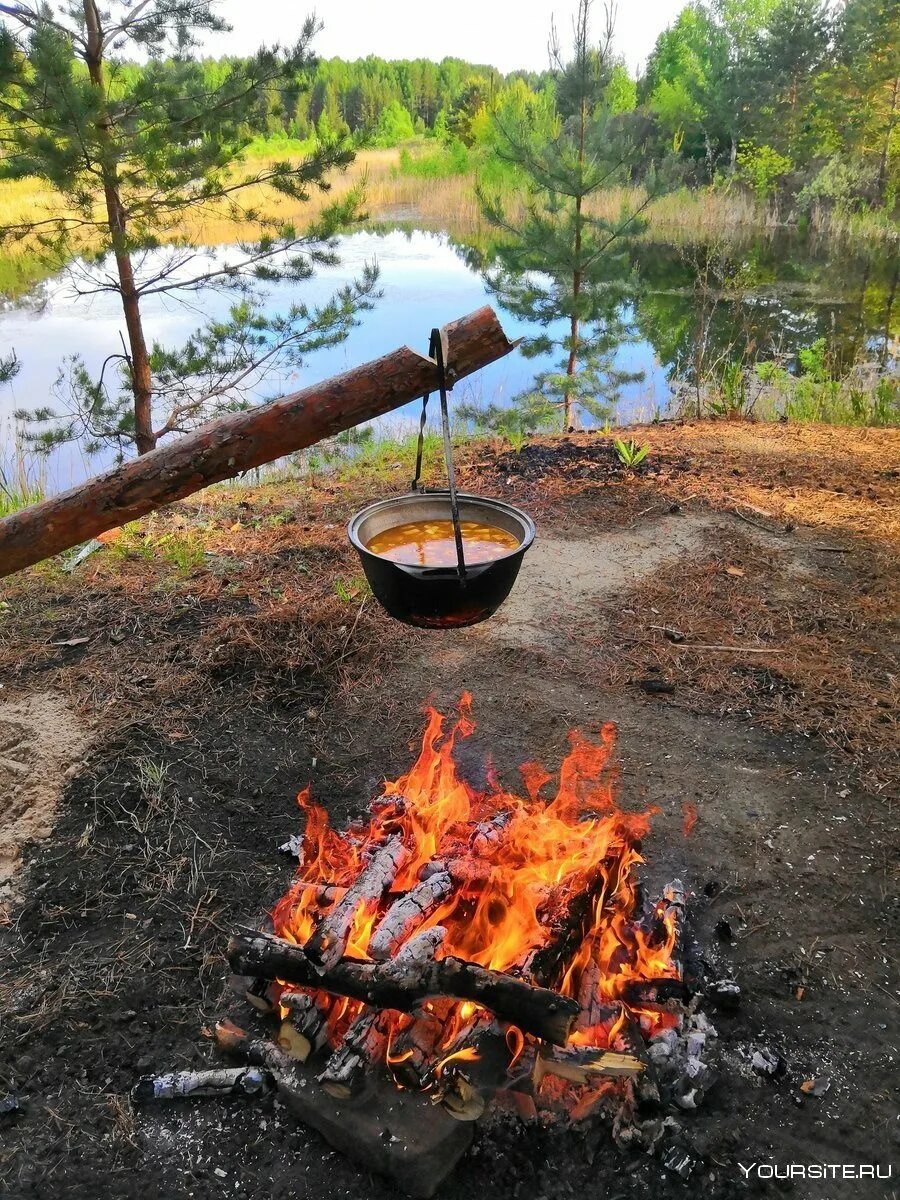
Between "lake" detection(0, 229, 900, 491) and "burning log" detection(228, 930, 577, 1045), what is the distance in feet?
24.1

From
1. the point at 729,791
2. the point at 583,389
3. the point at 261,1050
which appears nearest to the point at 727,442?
the point at 583,389

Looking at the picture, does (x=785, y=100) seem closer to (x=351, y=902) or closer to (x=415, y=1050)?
(x=351, y=902)

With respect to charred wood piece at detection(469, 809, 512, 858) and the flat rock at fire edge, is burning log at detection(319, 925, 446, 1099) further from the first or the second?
charred wood piece at detection(469, 809, 512, 858)

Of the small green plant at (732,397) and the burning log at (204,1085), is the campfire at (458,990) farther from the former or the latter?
the small green plant at (732,397)

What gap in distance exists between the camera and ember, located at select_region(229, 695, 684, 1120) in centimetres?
188

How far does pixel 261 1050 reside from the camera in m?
2.01

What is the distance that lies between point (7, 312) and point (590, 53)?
11.2m

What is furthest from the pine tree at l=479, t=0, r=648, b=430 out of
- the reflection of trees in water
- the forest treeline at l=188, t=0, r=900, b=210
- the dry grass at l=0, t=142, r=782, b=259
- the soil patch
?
the soil patch

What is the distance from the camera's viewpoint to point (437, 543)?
7.36 feet

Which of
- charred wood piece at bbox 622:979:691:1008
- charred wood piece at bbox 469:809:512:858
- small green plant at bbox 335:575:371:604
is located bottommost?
charred wood piece at bbox 622:979:691:1008

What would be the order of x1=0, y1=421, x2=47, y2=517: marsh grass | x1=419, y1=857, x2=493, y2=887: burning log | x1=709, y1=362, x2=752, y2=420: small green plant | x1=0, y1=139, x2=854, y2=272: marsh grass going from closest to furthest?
x1=419, y1=857, x2=493, y2=887: burning log
x1=0, y1=421, x2=47, y2=517: marsh grass
x1=709, y1=362, x2=752, y2=420: small green plant
x1=0, y1=139, x2=854, y2=272: marsh grass

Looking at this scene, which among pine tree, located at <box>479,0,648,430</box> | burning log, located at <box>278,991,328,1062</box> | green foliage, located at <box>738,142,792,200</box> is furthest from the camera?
green foliage, located at <box>738,142,792,200</box>

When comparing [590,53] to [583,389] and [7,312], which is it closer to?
[583,389]

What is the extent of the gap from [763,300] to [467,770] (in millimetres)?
15558
